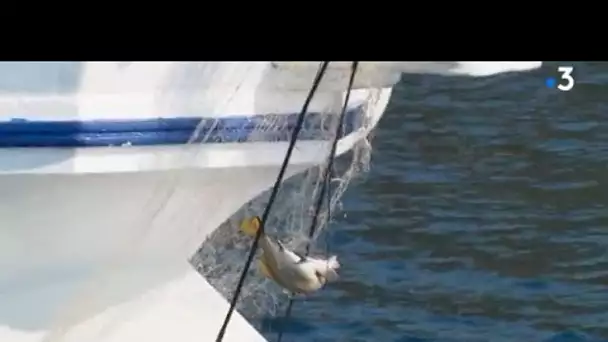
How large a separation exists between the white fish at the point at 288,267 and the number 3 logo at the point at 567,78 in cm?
34

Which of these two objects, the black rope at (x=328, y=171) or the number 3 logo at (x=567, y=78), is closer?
the number 3 logo at (x=567, y=78)

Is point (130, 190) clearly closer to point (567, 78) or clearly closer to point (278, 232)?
point (278, 232)

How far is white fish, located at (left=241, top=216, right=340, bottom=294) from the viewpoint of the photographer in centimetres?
129

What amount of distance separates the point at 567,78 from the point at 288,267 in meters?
0.36

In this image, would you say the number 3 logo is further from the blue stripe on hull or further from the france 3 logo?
the blue stripe on hull

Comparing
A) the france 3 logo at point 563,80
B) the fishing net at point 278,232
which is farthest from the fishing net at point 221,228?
the france 3 logo at point 563,80

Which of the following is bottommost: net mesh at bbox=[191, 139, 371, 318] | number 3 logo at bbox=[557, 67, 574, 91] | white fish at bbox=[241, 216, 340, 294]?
white fish at bbox=[241, 216, 340, 294]

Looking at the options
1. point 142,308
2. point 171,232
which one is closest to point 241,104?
point 171,232

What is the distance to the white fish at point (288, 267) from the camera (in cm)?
129

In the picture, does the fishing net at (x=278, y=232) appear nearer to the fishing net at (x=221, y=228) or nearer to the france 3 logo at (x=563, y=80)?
the fishing net at (x=221, y=228)

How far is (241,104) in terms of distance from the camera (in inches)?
50.0

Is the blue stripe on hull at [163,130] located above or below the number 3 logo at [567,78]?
below

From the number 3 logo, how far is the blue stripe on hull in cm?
25

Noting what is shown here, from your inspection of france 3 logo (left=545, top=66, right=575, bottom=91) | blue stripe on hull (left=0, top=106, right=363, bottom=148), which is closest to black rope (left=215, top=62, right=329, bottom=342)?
blue stripe on hull (left=0, top=106, right=363, bottom=148)
